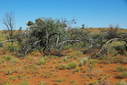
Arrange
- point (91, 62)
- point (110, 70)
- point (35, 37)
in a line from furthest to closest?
1. point (35, 37)
2. point (91, 62)
3. point (110, 70)

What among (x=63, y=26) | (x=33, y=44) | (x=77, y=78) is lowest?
(x=77, y=78)

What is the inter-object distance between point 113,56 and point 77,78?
606 centimetres

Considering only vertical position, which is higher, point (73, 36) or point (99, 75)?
point (73, 36)

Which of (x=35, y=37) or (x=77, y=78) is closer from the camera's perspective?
(x=77, y=78)

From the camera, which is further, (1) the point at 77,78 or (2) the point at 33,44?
(2) the point at 33,44

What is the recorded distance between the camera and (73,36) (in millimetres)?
19297

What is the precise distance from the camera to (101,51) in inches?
539

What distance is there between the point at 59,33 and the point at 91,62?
4.83 meters

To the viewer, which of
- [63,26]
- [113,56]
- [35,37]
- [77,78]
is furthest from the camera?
[63,26]

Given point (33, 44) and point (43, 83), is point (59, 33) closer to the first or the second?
point (33, 44)

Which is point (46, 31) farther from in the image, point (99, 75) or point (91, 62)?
point (99, 75)

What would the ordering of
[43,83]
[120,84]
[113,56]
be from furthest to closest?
→ [113,56] → [43,83] → [120,84]

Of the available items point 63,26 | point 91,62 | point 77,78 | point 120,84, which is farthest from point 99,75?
point 63,26

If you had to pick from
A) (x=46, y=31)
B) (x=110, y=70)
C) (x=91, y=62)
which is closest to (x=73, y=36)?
(x=46, y=31)
